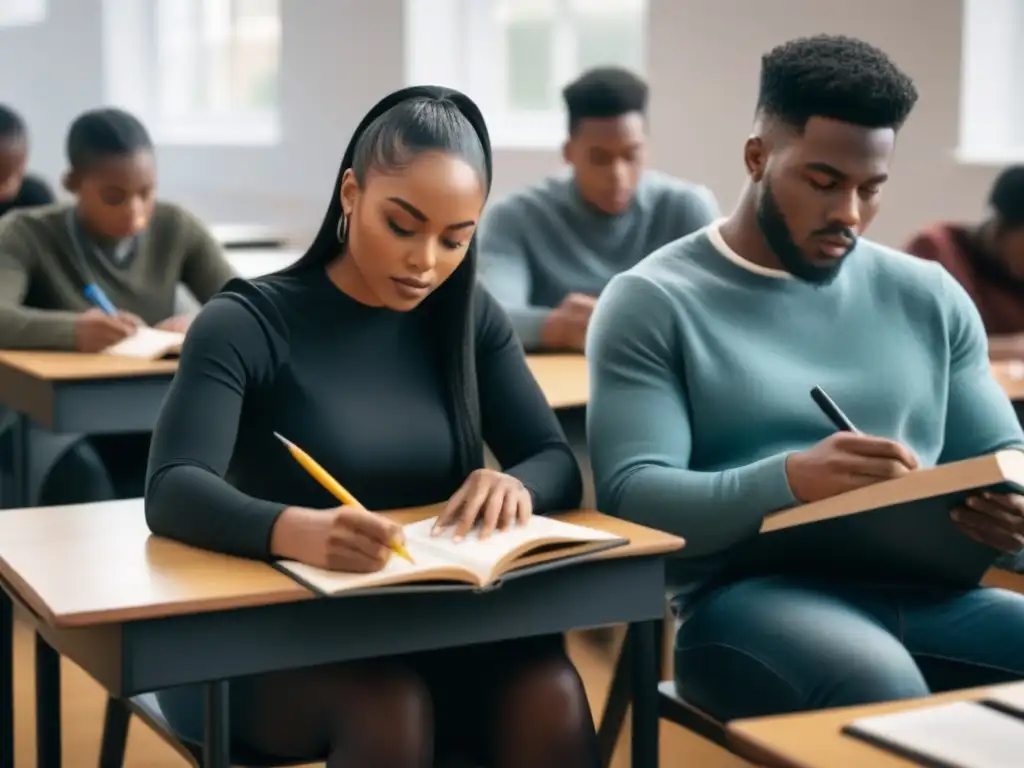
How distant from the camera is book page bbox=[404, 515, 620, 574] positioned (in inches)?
72.4

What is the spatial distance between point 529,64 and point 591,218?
8.97 feet

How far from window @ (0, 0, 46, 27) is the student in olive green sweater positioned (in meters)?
5.29

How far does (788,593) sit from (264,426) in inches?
25.8

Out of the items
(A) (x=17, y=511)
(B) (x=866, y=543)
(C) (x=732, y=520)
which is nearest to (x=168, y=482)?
(A) (x=17, y=511)

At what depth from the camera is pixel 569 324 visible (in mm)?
3748

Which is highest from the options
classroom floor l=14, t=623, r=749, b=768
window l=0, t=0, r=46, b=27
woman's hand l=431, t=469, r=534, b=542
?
window l=0, t=0, r=46, b=27

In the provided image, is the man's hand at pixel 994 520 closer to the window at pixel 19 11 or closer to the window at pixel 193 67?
the window at pixel 193 67

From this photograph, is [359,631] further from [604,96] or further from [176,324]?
[604,96]

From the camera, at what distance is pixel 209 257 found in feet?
13.8

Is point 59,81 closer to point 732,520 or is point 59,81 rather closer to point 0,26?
point 0,26

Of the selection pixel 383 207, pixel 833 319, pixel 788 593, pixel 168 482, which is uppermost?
pixel 383 207

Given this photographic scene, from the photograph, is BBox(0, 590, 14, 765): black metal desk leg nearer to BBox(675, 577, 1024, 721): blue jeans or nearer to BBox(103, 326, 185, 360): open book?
BBox(675, 577, 1024, 721): blue jeans

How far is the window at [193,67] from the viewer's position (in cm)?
801

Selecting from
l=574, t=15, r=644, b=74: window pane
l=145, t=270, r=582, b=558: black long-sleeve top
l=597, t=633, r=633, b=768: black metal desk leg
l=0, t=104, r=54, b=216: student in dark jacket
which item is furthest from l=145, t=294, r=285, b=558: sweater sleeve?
l=574, t=15, r=644, b=74: window pane
